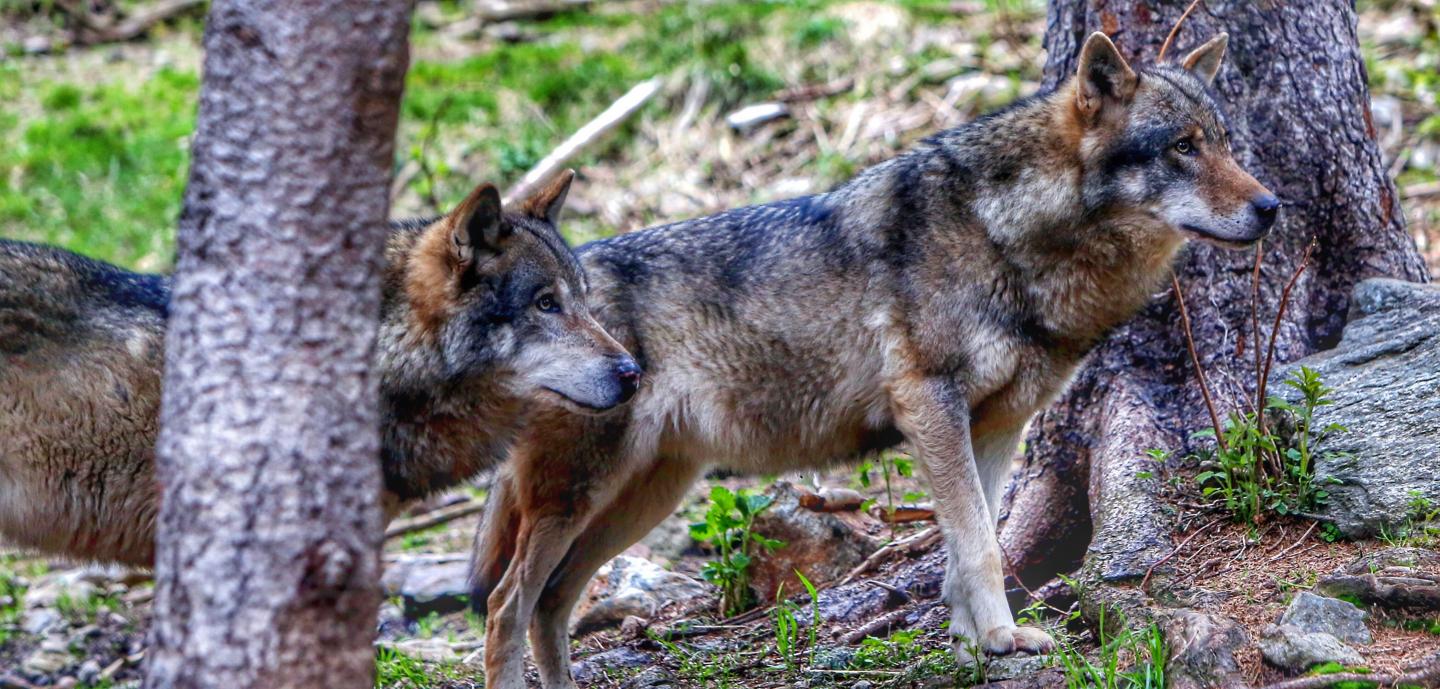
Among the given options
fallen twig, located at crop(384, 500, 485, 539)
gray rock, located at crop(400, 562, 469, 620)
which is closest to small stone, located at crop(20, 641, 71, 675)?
gray rock, located at crop(400, 562, 469, 620)

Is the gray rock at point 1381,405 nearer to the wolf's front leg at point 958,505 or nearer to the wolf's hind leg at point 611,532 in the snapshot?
the wolf's front leg at point 958,505

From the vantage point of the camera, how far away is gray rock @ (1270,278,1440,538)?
455 cm

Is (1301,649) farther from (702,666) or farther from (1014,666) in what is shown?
(702,666)

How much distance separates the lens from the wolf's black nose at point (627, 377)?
470 centimetres

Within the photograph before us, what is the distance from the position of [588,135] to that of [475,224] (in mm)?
6168

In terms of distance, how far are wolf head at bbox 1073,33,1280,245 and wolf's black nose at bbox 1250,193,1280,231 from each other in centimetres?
2

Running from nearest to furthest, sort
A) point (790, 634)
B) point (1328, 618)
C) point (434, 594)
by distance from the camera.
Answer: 1. point (1328, 618)
2. point (790, 634)
3. point (434, 594)

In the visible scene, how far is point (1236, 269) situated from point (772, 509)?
7.76 feet

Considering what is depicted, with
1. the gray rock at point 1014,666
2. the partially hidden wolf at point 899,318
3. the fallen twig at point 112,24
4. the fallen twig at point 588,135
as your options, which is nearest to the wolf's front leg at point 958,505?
the partially hidden wolf at point 899,318

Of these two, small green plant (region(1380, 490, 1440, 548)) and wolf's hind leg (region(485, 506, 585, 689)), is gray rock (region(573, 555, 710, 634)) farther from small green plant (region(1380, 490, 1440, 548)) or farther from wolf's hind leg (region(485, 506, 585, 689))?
small green plant (region(1380, 490, 1440, 548))

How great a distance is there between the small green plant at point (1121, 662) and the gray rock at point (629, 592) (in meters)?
2.40

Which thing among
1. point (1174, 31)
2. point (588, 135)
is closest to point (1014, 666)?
point (1174, 31)

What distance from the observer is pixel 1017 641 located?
4.57 meters

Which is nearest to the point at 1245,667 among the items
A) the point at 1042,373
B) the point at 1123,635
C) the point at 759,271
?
the point at 1123,635
